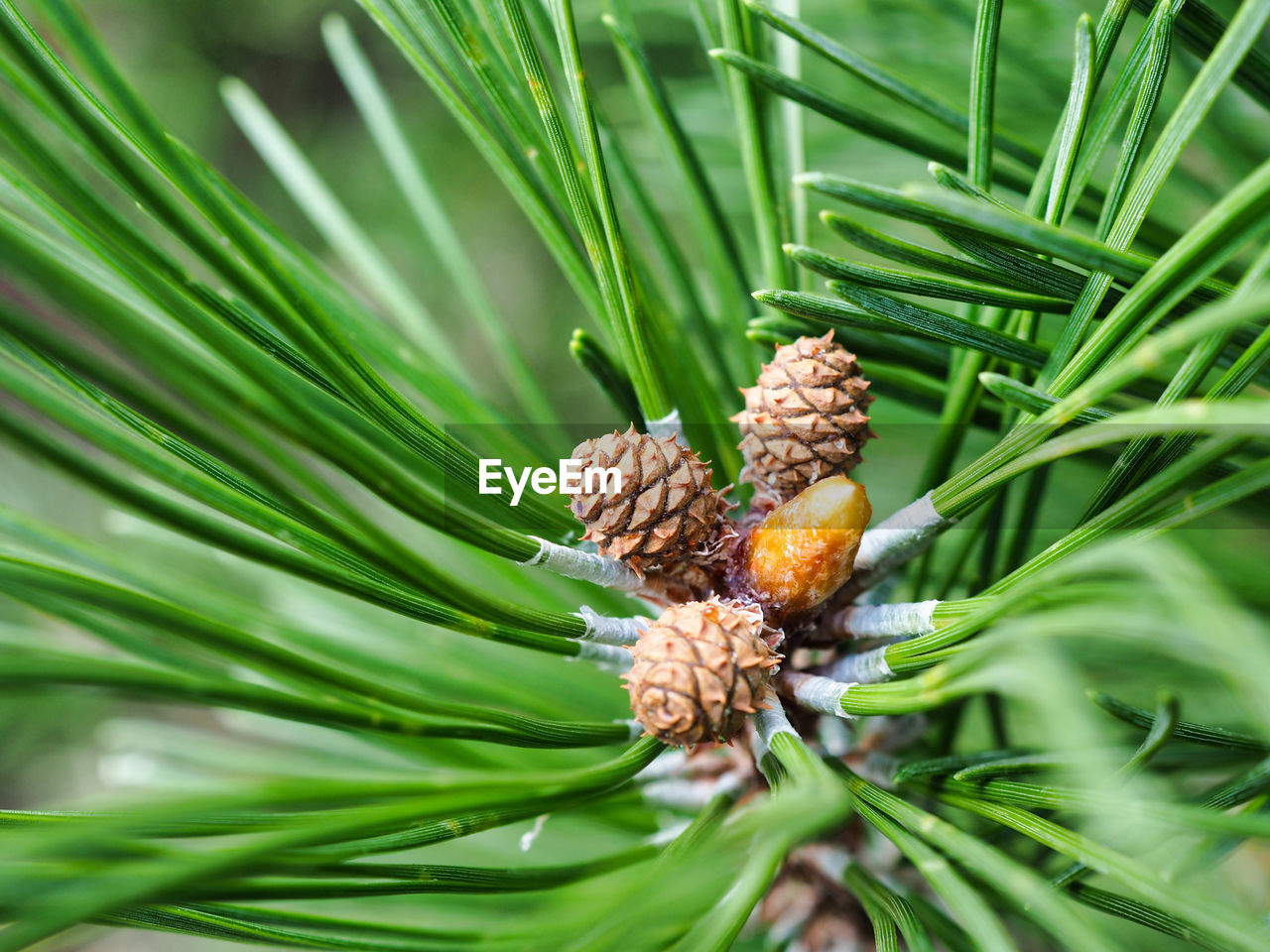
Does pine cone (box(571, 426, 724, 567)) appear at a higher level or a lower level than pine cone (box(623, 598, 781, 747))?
Answer: higher

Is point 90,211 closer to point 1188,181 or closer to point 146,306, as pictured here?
point 146,306

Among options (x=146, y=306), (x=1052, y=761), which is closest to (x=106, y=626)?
(x=146, y=306)

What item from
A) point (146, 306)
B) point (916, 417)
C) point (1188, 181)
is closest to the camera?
point (146, 306)

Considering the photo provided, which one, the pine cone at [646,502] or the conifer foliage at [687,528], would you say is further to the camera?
the pine cone at [646,502]

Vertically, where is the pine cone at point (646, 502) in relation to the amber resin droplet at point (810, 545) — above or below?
above

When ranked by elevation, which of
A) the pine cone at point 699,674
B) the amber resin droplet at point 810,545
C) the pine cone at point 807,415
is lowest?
the pine cone at point 699,674

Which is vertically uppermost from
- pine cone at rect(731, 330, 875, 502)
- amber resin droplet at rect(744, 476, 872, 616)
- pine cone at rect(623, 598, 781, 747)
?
pine cone at rect(731, 330, 875, 502)
